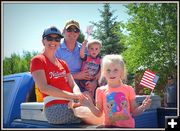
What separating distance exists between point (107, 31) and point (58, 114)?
1578mm

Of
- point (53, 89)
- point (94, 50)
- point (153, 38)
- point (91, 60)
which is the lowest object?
point (53, 89)

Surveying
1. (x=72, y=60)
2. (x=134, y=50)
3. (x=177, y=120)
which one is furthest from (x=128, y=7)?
(x=177, y=120)

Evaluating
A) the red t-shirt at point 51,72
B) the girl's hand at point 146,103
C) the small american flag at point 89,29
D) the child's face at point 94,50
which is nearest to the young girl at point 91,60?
the child's face at point 94,50

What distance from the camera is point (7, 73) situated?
4.57m

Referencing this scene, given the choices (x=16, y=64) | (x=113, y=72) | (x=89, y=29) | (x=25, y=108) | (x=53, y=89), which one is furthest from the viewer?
(x=16, y=64)

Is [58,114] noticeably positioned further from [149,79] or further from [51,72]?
[149,79]

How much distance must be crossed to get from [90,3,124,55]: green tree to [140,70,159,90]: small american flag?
0.45 m

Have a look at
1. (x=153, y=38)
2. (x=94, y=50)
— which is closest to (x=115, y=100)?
(x=94, y=50)

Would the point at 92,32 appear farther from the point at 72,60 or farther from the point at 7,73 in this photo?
the point at 7,73

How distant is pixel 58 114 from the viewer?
3.51 metres

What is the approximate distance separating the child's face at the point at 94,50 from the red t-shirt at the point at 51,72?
0.64 meters

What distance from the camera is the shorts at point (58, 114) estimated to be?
349 cm

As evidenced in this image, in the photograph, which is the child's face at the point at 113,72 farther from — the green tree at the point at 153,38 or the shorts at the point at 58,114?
the green tree at the point at 153,38

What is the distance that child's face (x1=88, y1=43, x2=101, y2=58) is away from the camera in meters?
4.20
